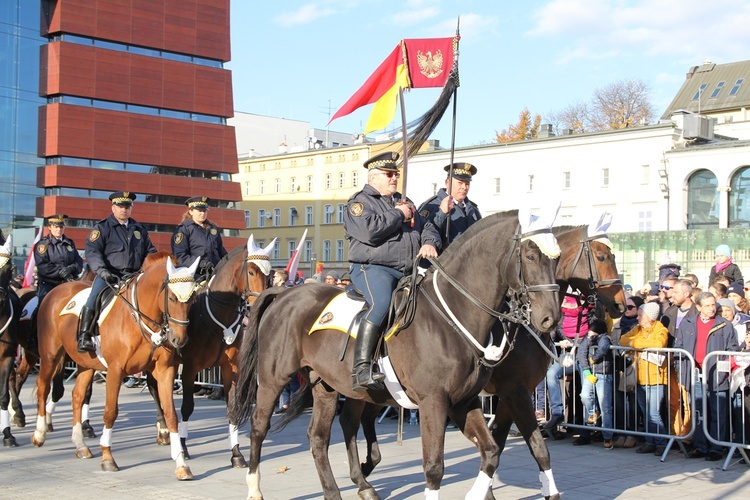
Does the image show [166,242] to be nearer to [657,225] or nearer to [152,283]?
[657,225]

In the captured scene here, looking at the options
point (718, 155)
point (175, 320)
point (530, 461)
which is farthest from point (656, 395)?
point (718, 155)

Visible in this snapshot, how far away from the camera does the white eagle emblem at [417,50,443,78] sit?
9453 millimetres

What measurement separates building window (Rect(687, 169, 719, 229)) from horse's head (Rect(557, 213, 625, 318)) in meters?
52.1

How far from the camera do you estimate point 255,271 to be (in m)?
11.9

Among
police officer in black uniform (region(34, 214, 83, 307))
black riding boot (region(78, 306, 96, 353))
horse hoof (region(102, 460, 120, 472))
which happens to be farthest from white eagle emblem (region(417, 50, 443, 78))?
police officer in black uniform (region(34, 214, 83, 307))

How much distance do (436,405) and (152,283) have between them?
474 centimetres

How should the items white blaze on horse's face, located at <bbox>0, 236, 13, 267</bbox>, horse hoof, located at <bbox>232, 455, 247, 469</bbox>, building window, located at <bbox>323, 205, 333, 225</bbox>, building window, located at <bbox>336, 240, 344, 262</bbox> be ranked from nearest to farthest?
1. horse hoof, located at <bbox>232, 455, 247, 469</bbox>
2. white blaze on horse's face, located at <bbox>0, 236, 13, 267</bbox>
3. building window, located at <bbox>336, 240, 344, 262</bbox>
4. building window, located at <bbox>323, 205, 333, 225</bbox>

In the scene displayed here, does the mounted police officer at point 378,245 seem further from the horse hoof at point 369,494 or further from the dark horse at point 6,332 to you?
the dark horse at point 6,332

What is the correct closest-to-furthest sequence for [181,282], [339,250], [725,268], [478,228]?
1. [478,228]
2. [181,282]
3. [725,268]
4. [339,250]

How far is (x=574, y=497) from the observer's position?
30.8ft

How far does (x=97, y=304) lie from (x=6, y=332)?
245cm

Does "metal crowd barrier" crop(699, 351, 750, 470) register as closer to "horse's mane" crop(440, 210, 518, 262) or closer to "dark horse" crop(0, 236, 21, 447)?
"horse's mane" crop(440, 210, 518, 262)

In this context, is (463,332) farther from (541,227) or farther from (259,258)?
(259,258)

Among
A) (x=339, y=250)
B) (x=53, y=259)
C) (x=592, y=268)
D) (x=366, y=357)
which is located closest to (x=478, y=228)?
(x=366, y=357)
